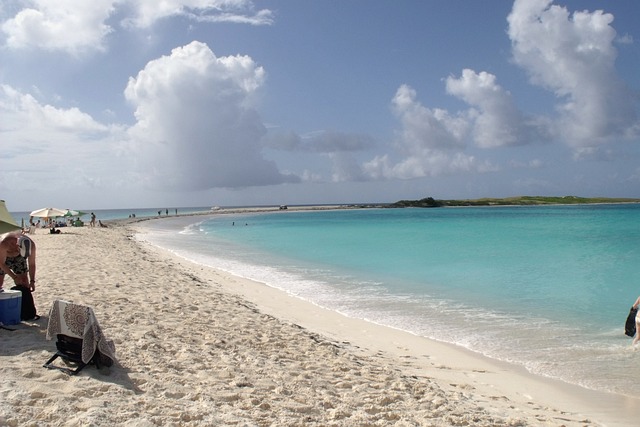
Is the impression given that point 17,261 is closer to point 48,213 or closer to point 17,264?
point 17,264

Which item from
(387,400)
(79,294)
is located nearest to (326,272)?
(79,294)

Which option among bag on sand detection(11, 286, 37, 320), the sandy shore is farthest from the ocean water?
bag on sand detection(11, 286, 37, 320)

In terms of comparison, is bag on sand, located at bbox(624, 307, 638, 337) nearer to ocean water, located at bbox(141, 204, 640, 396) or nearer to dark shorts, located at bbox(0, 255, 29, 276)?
ocean water, located at bbox(141, 204, 640, 396)

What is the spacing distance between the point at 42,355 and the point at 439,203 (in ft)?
544

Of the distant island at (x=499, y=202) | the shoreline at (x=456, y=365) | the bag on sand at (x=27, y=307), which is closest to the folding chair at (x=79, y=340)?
the bag on sand at (x=27, y=307)

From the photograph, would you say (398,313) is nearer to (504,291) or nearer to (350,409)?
(504,291)

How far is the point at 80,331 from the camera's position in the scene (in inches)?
225

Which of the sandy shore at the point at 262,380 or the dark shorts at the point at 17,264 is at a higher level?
the dark shorts at the point at 17,264

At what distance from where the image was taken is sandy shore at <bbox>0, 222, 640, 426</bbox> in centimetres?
492

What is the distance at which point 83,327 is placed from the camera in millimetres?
A: 5695

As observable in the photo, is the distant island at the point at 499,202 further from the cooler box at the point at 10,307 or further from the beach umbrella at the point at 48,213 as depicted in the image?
the cooler box at the point at 10,307

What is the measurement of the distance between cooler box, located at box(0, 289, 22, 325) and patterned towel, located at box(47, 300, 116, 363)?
175 cm

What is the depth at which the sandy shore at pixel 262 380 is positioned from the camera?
16.1ft

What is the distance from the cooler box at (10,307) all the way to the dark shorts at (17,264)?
1.99 ft
